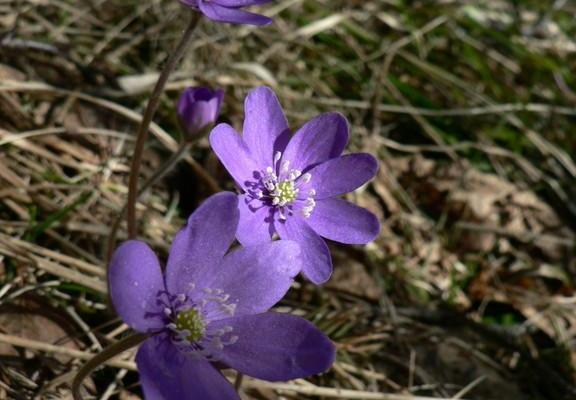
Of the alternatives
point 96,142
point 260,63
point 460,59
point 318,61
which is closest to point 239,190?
point 96,142

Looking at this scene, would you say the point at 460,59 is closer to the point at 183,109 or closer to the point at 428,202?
the point at 428,202

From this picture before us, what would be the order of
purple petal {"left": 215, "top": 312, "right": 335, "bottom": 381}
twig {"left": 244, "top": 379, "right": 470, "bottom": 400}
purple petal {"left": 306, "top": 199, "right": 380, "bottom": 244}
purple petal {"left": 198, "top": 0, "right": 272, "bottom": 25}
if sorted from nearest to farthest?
purple petal {"left": 215, "top": 312, "right": 335, "bottom": 381}, purple petal {"left": 198, "top": 0, "right": 272, "bottom": 25}, purple petal {"left": 306, "top": 199, "right": 380, "bottom": 244}, twig {"left": 244, "top": 379, "right": 470, "bottom": 400}

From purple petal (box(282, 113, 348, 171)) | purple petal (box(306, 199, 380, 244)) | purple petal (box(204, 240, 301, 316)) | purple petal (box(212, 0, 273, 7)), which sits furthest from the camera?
purple petal (box(282, 113, 348, 171))

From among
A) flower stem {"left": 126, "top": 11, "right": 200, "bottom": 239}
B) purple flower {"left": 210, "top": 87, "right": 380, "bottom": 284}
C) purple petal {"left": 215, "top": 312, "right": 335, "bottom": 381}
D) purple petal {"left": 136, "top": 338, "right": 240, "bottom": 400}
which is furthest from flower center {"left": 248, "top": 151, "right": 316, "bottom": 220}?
purple petal {"left": 136, "top": 338, "right": 240, "bottom": 400}

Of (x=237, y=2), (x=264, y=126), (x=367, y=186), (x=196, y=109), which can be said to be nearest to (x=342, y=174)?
(x=264, y=126)

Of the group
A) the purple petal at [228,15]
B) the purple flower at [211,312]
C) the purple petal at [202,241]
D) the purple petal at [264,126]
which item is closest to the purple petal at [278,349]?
the purple flower at [211,312]

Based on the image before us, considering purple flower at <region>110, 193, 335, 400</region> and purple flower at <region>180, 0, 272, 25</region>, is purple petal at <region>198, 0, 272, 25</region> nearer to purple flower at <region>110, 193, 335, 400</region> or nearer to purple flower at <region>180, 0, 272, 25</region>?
purple flower at <region>180, 0, 272, 25</region>

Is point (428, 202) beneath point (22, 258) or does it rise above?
beneath
